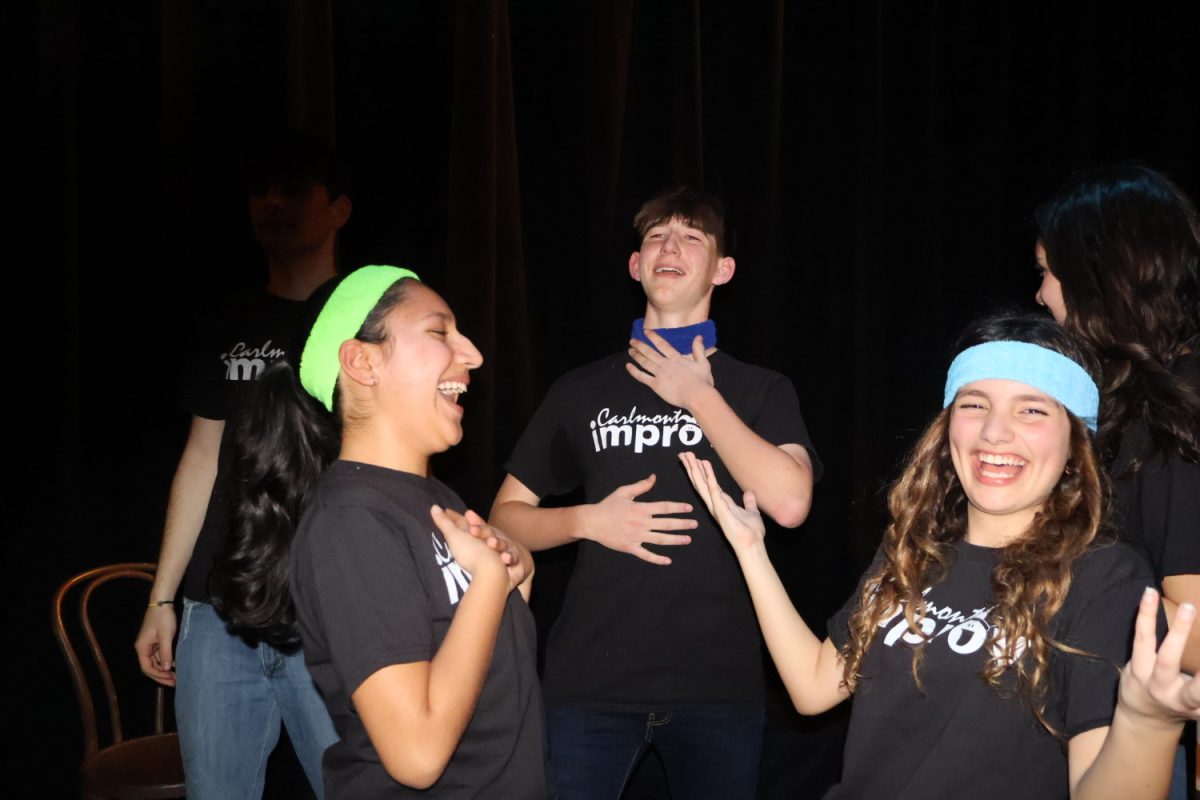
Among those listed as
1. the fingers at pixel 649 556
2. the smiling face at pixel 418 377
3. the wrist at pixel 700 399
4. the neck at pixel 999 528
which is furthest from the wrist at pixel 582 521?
the neck at pixel 999 528

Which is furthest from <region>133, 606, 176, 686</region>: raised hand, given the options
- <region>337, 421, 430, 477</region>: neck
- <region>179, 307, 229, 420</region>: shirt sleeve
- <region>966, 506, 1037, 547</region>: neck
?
<region>966, 506, 1037, 547</region>: neck

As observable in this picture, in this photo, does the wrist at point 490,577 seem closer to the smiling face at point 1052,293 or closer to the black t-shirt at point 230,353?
the black t-shirt at point 230,353

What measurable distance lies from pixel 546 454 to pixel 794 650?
2.63 ft

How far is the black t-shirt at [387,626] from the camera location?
1.34 m

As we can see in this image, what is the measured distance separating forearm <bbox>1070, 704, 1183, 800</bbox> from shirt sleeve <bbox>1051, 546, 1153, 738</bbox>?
6 cm

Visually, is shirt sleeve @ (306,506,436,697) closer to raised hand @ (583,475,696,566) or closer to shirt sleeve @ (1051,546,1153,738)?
raised hand @ (583,475,696,566)

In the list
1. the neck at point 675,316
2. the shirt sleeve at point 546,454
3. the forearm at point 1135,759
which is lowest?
the forearm at point 1135,759

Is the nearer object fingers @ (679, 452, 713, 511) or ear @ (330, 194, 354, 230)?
fingers @ (679, 452, 713, 511)

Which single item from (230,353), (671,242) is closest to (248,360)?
(230,353)

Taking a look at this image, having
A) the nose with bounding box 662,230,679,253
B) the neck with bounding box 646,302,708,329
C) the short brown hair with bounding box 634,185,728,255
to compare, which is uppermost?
the short brown hair with bounding box 634,185,728,255

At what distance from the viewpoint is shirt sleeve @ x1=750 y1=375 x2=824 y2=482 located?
7.25ft

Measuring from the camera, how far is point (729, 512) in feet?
5.81

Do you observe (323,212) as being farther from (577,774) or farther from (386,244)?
(577,774)

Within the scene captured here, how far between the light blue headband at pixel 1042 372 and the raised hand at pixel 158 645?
5.36 feet
